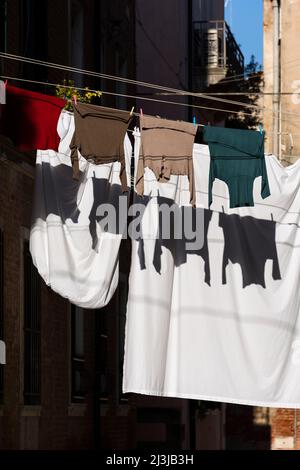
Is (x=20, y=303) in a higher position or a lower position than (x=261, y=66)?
lower

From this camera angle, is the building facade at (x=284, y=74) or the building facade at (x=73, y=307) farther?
the building facade at (x=284, y=74)

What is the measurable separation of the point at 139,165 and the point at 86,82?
5.57 m

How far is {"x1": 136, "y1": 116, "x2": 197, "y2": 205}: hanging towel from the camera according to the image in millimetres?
12578

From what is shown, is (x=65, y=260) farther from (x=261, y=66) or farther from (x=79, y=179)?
(x=261, y=66)

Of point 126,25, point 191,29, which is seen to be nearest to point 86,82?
point 126,25

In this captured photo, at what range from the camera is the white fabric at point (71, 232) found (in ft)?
41.5

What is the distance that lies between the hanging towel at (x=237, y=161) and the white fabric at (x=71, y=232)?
3.02 feet

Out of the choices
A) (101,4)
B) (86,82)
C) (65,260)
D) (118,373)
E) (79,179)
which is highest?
(101,4)

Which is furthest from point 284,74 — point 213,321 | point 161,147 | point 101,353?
point 161,147

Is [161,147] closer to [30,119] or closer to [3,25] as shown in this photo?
[30,119]

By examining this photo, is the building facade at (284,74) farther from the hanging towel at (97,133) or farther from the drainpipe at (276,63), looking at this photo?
the hanging towel at (97,133)

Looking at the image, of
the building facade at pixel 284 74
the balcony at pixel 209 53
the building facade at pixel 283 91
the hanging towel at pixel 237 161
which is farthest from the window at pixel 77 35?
the balcony at pixel 209 53

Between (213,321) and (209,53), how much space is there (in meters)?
16.1

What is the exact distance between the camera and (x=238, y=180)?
13.0 m
